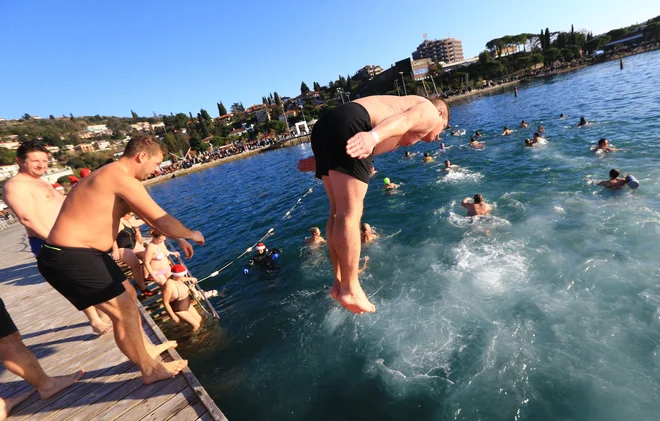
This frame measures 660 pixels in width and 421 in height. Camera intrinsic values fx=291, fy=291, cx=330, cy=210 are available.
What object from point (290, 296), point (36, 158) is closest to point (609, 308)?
point (290, 296)

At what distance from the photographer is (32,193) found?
414 cm

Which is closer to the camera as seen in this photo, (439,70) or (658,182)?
(658,182)

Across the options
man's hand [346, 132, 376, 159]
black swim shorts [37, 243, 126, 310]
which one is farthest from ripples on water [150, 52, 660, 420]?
man's hand [346, 132, 376, 159]

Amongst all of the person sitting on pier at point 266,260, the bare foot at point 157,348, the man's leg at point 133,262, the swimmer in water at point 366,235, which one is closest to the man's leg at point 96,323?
the bare foot at point 157,348

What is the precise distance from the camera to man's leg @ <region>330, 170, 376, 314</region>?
2363 mm

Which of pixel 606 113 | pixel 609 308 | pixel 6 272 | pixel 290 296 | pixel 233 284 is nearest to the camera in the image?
pixel 609 308

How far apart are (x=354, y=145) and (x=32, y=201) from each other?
193 inches

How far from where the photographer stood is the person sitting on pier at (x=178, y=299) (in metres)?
7.21

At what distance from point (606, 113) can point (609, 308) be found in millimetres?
24031

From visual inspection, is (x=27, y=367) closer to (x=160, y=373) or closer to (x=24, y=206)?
(x=160, y=373)

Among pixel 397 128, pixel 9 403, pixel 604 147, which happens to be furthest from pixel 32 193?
pixel 604 147

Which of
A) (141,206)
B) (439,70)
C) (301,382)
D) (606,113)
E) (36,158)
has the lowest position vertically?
(301,382)

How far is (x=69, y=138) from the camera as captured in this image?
11919 cm

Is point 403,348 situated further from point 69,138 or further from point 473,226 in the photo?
point 69,138
